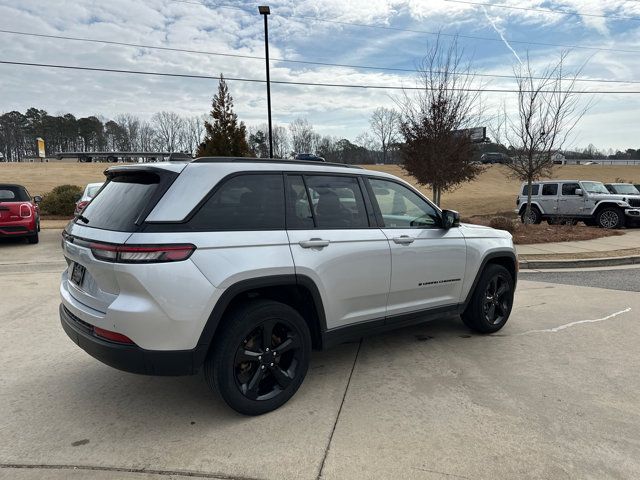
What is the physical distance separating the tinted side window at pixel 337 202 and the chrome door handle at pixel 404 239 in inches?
12.4

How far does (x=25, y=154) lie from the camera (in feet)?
349

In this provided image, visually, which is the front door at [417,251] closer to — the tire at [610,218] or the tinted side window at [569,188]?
the tire at [610,218]

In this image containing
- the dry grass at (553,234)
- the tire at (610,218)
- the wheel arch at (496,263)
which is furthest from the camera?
the tire at (610,218)

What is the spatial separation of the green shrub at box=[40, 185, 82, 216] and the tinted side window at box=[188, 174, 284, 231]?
18796 millimetres

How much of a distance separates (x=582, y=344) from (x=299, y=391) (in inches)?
125

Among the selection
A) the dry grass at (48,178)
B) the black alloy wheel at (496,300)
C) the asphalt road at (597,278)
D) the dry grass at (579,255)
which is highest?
the dry grass at (48,178)

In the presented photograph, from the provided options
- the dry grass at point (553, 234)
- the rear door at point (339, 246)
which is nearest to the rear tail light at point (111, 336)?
the rear door at point (339, 246)

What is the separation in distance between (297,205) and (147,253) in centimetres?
120

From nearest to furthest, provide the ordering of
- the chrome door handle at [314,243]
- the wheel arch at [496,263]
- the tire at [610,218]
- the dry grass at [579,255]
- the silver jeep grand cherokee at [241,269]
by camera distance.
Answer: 1. the silver jeep grand cherokee at [241,269]
2. the chrome door handle at [314,243]
3. the wheel arch at [496,263]
4. the dry grass at [579,255]
5. the tire at [610,218]

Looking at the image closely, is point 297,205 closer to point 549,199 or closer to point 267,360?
point 267,360

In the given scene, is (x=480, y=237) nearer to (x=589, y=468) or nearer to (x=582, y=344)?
(x=582, y=344)

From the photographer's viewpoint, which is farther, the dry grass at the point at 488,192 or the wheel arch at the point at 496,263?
the dry grass at the point at 488,192

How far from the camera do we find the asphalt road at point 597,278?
8.00 meters

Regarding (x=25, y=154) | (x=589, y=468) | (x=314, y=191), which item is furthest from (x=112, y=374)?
(x=25, y=154)
